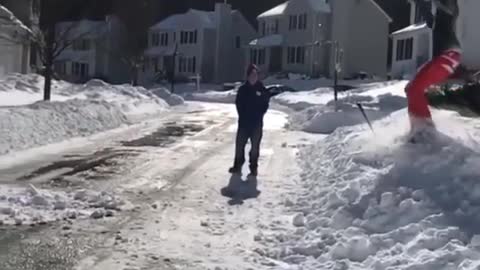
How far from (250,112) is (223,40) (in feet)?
225

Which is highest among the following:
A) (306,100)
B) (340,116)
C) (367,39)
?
(367,39)

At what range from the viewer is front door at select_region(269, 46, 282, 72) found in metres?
72.7

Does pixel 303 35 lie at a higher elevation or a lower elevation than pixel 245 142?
higher

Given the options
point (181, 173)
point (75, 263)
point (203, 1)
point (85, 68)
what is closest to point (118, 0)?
point (85, 68)

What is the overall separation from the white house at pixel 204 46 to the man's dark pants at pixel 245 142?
64749 mm

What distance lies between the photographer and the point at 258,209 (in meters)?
9.67

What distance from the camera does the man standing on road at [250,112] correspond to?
13.1m

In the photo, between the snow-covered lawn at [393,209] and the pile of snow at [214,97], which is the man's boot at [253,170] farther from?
the pile of snow at [214,97]

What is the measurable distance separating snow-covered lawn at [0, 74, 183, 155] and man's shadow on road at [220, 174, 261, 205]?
4960mm

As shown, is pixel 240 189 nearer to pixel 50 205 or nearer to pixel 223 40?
pixel 50 205

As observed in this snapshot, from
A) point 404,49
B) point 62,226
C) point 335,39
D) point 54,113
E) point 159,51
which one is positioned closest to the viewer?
point 62,226

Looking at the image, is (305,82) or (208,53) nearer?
(305,82)

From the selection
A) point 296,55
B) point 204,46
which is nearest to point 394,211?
point 296,55

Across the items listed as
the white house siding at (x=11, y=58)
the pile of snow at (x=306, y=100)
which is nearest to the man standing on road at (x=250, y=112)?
the pile of snow at (x=306, y=100)
